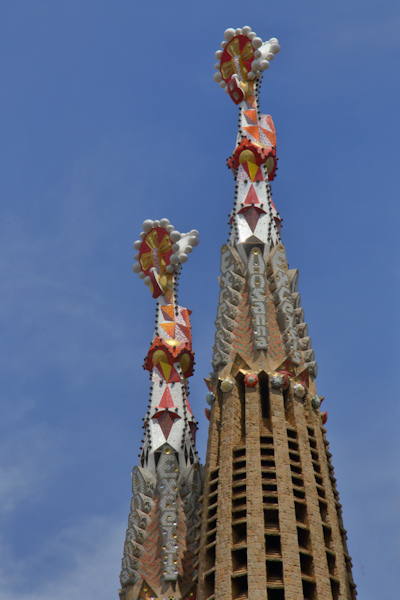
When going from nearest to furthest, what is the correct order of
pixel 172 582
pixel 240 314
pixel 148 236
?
pixel 172 582 → pixel 240 314 → pixel 148 236

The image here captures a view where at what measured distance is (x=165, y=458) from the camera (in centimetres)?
3678

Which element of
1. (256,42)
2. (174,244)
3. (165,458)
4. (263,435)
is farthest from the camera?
(256,42)

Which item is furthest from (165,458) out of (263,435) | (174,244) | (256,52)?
(256,52)

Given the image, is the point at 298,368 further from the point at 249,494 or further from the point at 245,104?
the point at 245,104

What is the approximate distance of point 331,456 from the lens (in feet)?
116

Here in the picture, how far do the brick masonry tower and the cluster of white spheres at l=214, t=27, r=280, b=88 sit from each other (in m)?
1.89

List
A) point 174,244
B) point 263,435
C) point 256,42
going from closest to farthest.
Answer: point 263,435 → point 174,244 → point 256,42

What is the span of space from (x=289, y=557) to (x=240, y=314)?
9.29m

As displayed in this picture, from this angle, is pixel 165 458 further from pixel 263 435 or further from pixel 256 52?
pixel 256 52

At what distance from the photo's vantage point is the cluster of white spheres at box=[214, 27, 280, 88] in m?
42.8

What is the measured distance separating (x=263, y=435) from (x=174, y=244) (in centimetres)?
1004

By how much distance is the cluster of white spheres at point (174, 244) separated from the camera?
41094 millimetres

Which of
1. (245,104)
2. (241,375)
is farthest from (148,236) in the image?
(241,375)

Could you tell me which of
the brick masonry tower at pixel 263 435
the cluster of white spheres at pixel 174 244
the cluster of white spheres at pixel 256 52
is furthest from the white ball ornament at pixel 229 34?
the cluster of white spheres at pixel 174 244
